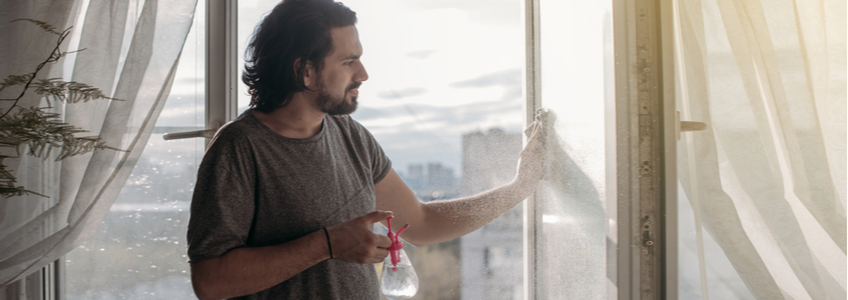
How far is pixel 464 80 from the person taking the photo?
3.65ft

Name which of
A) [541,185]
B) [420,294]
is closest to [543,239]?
[541,185]

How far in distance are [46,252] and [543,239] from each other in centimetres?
125

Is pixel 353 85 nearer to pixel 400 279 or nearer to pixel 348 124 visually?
pixel 348 124

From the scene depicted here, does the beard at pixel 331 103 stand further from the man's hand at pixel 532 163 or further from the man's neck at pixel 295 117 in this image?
the man's hand at pixel 532 163

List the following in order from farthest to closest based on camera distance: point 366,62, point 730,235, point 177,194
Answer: point 177,194, point 366,62, point 730,235

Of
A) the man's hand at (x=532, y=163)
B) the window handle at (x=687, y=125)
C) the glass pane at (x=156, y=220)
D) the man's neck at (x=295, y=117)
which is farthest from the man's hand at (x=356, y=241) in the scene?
the glass pane at (x=156, y=220)

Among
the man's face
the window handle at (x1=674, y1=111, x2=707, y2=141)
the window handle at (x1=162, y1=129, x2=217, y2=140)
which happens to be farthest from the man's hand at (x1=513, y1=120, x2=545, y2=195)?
the window handle at (x1=162, y1=129, x2=217, y2=140)

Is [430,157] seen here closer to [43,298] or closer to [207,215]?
[207,215]

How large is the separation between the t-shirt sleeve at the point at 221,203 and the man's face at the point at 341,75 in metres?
0.21

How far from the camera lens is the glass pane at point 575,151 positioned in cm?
88

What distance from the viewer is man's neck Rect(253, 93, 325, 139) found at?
3.34ft

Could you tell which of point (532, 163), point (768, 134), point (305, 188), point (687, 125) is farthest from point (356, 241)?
point (768, 134)

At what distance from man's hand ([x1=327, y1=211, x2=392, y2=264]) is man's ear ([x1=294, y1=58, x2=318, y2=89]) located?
1.15ft

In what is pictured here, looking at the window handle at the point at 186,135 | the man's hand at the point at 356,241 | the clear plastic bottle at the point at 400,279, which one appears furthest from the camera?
the window handle at the point at 186,135
